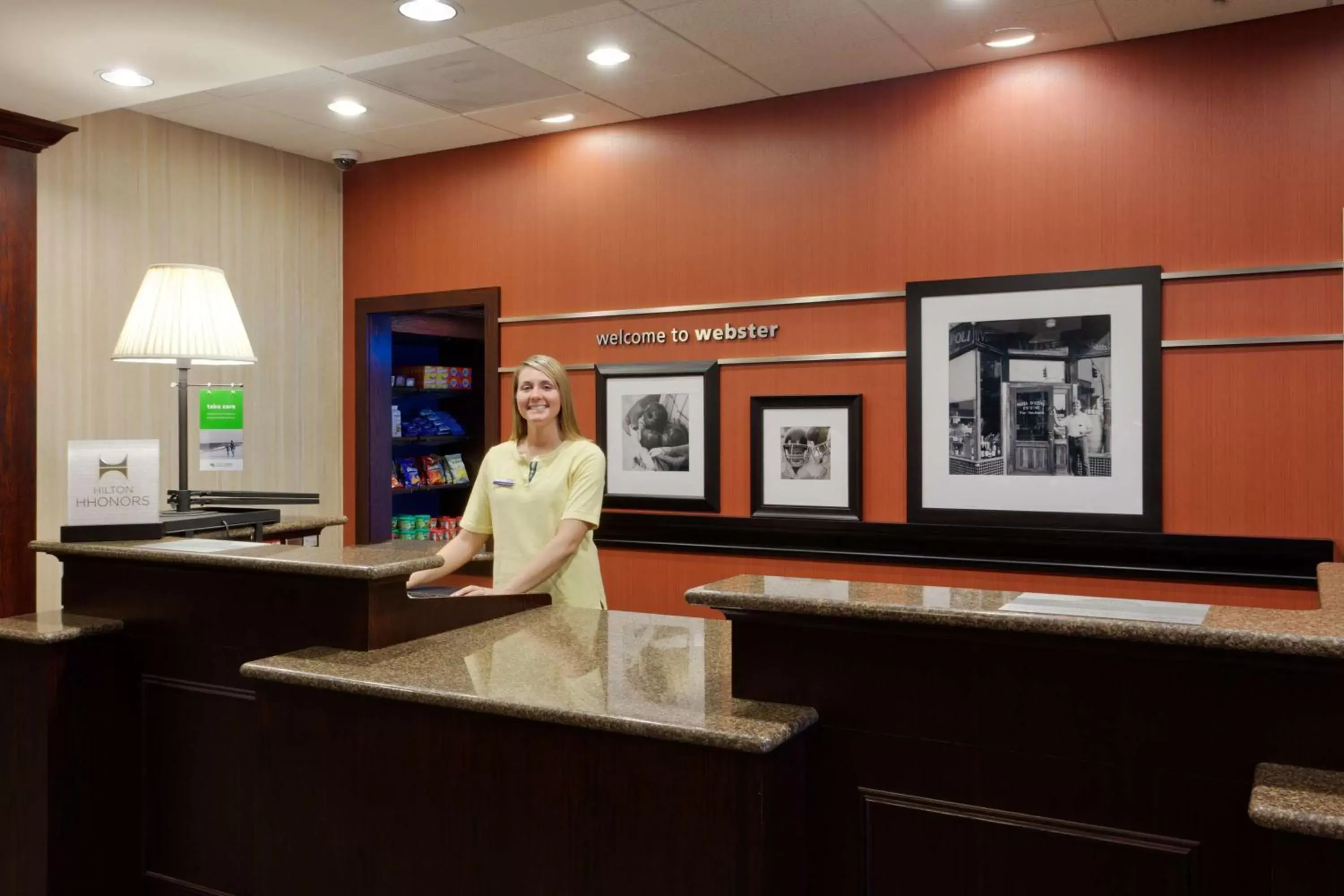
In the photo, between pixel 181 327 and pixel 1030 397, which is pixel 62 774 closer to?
pixel 181 327

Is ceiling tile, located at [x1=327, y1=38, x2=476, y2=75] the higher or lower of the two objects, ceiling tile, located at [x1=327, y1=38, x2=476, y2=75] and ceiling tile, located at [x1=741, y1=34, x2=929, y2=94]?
the lower

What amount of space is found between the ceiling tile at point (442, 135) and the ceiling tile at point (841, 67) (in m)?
1.43

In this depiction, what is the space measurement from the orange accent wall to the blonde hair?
4.61 feet

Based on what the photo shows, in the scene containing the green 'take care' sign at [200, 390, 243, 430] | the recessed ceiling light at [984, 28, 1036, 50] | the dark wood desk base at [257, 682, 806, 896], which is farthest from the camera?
the green 'take care' sign at [200, 390, 243, 430]

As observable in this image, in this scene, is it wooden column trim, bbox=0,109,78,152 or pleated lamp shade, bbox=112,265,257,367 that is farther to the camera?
wooden column trim, bbox=0,109,78,152

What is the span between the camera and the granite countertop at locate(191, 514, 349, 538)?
3393 millimetres

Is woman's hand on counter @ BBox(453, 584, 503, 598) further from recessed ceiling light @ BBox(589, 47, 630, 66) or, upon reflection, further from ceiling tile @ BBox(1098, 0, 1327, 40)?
ceiling tile @ BBox(1098, 0, 1327, 40)

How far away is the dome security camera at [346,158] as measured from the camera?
5281mm

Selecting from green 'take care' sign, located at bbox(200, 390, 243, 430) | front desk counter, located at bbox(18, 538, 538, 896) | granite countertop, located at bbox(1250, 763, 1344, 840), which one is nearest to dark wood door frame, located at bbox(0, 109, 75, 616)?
green 'take care' sign, located at bbox(200, 390, 243, 430)

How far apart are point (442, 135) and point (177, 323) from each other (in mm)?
2179

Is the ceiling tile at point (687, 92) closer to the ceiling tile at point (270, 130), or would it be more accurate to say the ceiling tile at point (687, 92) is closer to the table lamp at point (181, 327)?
the ceiling tile at point (270, 130)

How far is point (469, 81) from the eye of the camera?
4.18m

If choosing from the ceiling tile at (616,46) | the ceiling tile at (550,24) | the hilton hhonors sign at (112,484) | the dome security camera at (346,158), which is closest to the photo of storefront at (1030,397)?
the ceiling tile at (616,46)

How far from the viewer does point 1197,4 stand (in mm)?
3381
